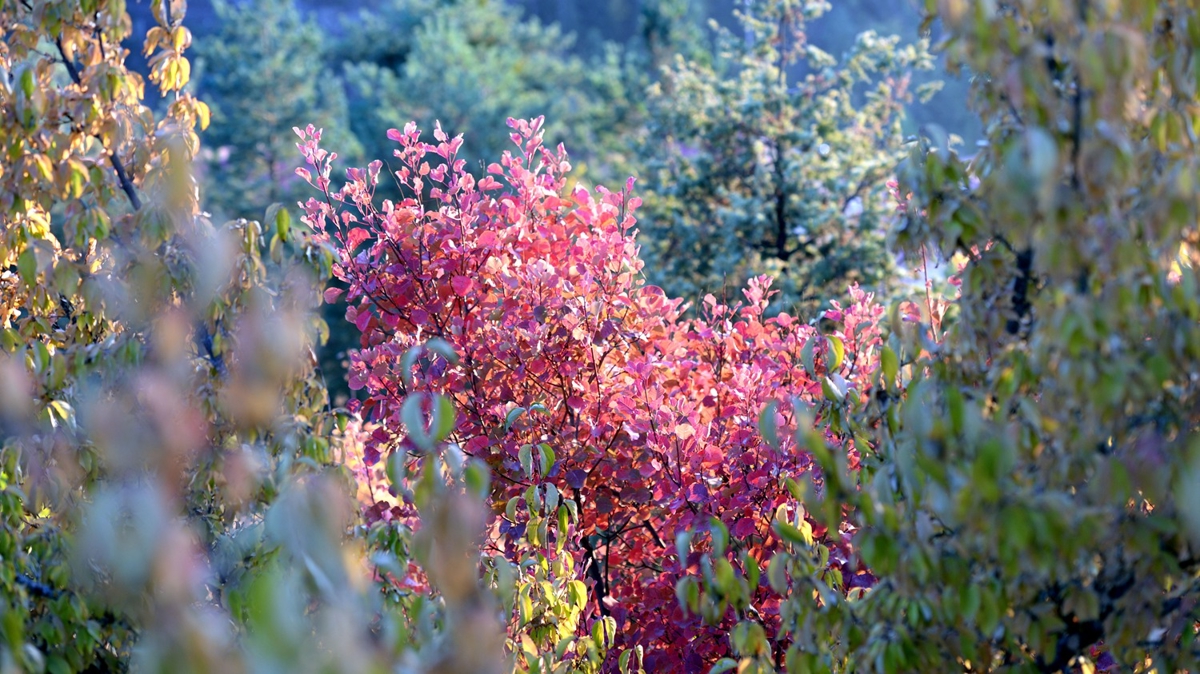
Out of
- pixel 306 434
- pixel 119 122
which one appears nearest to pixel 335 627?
pixel 306 434

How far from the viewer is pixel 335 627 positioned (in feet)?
4.21

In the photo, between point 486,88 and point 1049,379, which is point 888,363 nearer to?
point 1049,379

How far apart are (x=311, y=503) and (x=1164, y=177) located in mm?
1347

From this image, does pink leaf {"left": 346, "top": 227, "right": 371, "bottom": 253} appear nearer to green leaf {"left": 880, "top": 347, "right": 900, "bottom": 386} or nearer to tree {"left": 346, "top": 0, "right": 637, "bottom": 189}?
green leaf {"left": 880, "top": 347, "right": 900, "bottom": 386}

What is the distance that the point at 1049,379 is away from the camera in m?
1.61

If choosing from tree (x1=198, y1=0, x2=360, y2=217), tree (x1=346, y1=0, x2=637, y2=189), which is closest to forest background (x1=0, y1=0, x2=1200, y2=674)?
tree (x1=346, y1=0, x2=637, y2=189)

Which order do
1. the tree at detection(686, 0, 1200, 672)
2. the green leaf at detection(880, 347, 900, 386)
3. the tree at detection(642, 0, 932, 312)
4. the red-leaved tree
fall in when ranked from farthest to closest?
1. the tree at detection(642, 0, 932, 312)
2. the red-leaved tree
3. the green leaf at detection(880, 347, 900, 386)
4. the tree at detection(686, 0, 1200, 672)

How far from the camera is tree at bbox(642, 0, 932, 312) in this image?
817cm

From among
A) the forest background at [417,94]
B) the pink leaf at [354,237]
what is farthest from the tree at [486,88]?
the pink leaf at [354,237]

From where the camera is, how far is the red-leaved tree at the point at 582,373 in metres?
3.11

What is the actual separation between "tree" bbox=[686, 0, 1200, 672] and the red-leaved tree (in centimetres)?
116

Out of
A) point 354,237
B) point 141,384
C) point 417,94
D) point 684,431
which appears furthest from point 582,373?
point 417,94

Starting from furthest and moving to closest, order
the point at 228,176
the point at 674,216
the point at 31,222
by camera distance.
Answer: the point at 228,176 → the point at 674,216 → the point at 31,222

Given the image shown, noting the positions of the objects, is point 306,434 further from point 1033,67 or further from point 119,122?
point 1033,67
